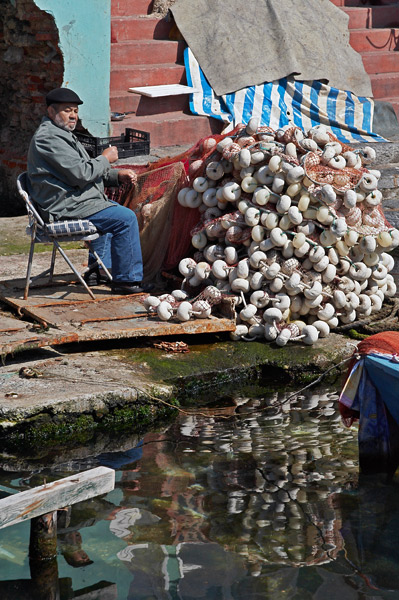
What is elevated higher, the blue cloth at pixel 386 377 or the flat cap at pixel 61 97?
the flat cap at pixel 61 97

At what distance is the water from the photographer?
4570 millimetres

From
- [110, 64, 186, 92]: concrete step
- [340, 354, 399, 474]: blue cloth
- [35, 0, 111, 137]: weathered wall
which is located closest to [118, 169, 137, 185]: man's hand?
[340, 354, 399, 474]: blue cloth

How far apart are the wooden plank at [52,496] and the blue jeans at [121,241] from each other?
3.04 metres

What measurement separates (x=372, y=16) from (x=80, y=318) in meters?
9.97

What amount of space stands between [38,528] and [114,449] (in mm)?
1508

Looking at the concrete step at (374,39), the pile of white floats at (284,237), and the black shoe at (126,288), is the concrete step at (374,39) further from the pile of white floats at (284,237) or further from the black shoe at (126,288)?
the black shoe at (126,288)

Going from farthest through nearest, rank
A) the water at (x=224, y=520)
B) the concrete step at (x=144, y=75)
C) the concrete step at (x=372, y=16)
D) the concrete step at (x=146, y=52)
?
1. the concrete step at (x=372, y=16)
2. the concrete step at (x=146, y=52)
3. the concrete step at (x=144, y=75)
4. the water at (x=224, y=520)

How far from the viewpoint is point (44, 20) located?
10.9 metres

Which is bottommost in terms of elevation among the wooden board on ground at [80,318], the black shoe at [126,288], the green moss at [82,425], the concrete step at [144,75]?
the green moss at [82,425]

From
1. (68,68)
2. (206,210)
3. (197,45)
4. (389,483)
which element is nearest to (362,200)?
(206,210)

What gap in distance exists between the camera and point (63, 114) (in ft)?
23.6

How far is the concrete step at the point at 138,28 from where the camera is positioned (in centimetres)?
1229

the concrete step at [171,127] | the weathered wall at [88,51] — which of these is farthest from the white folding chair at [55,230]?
the concrete step at [171,127]

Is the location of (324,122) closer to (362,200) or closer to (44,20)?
(44,20)
